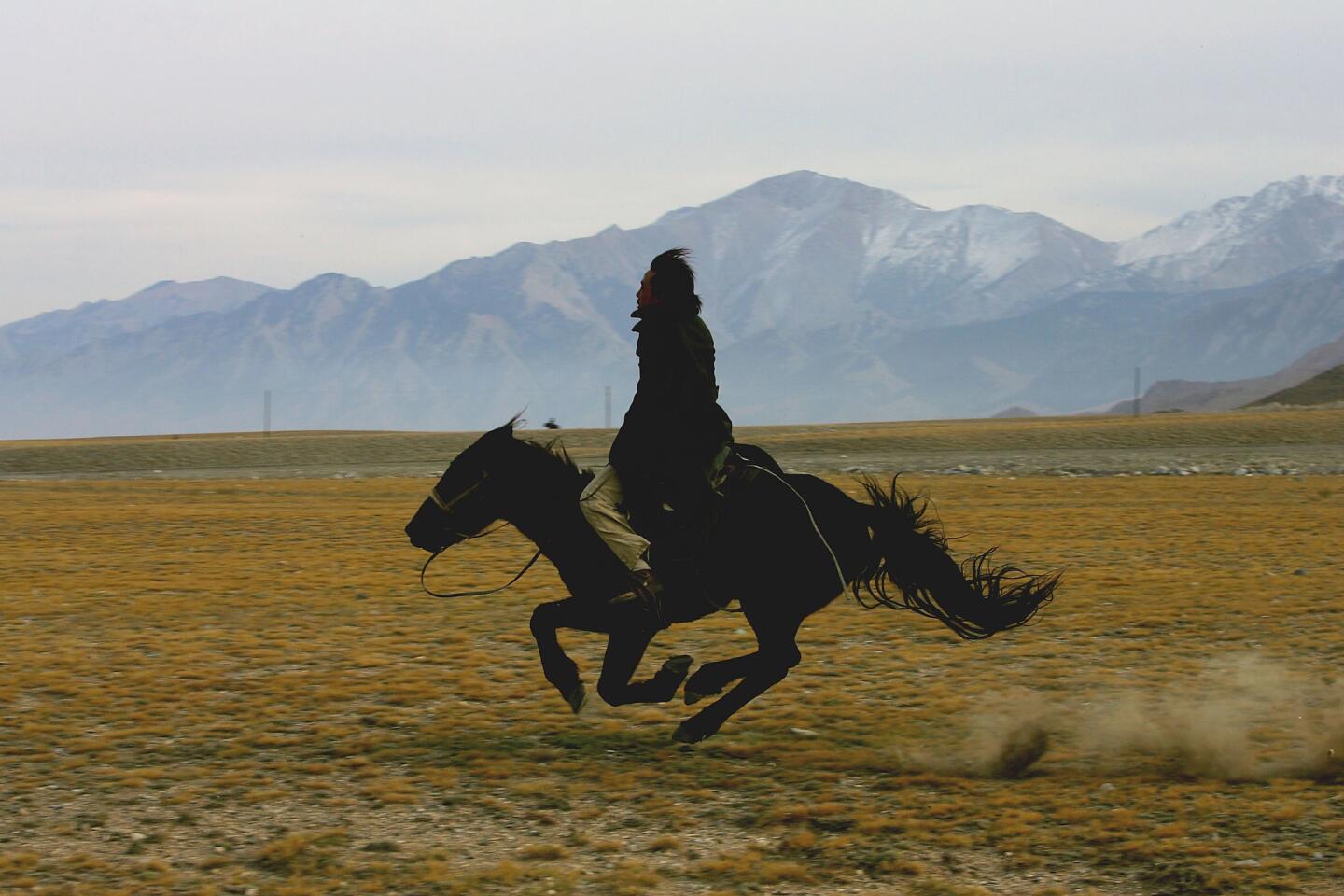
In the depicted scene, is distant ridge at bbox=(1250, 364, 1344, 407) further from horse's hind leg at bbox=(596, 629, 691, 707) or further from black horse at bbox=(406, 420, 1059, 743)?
horse's hind leg at bbox=(596, 629, 691, 707)

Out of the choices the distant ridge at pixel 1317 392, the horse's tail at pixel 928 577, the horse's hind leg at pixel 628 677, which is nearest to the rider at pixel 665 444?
the horse's hind leg at pixel 628 677

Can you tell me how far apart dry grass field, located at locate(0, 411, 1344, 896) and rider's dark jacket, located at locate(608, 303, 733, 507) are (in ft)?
5.50

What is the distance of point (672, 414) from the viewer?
7895 millimetres

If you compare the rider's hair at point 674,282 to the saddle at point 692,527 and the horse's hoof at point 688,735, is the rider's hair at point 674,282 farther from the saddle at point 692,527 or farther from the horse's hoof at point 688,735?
the horse's hoof at point 688,735

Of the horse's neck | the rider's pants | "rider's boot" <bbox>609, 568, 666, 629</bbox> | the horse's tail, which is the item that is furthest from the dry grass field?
the rider's pants

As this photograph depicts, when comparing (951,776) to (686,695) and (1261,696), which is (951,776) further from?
(1261,696)

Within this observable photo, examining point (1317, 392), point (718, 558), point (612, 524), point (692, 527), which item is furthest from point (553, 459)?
point (1317, 392)

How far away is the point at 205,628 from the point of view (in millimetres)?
12445

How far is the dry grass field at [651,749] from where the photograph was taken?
618 centimetres

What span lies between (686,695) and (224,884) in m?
3.05

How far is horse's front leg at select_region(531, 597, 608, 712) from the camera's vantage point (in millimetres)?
8172

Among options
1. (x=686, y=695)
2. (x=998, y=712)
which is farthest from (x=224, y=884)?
(x=998, y=712)

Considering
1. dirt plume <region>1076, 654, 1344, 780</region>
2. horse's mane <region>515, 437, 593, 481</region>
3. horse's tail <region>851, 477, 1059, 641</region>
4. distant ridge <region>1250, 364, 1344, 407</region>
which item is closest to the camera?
dirt plume <region>1076, 654, 1344, 780</region>

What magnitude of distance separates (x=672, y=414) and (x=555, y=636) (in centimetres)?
157
